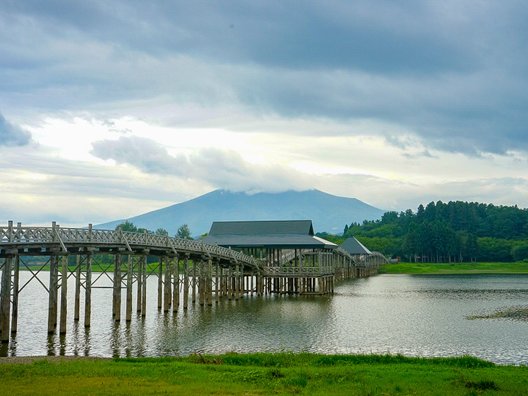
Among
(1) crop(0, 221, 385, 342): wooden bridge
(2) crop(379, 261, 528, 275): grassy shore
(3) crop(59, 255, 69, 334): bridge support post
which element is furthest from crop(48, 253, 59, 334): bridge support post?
(2) crop(379, 261, 528, 275): grassy shore

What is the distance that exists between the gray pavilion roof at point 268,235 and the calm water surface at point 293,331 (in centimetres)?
1455

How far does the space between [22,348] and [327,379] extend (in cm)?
2139

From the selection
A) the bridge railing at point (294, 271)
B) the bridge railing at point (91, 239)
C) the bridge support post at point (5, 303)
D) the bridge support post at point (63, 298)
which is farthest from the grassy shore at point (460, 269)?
the bridge support post at point (5, 303)

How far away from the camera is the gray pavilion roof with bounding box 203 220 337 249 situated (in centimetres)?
8588

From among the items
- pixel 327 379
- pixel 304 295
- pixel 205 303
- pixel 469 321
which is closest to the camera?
pixel 327 379

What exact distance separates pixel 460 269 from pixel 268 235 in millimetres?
98518

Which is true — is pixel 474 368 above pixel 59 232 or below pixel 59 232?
below

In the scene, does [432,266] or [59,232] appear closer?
[59,232]

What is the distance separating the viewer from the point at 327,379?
2503 centimetres

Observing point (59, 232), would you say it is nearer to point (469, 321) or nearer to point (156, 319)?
point (156, 319)

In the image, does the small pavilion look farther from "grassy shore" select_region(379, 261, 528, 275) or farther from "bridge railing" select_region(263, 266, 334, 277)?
"grassy shore" select_region(379, 261, 528, 275)

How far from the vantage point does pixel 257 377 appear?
25.3 meters

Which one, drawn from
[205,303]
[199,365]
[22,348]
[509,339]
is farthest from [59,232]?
[509,339]

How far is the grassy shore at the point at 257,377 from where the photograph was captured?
75.6 ft
